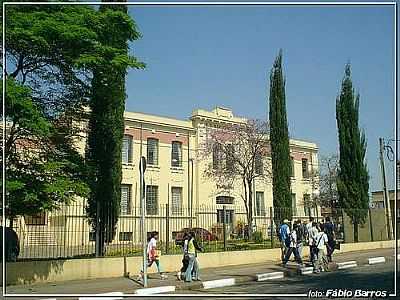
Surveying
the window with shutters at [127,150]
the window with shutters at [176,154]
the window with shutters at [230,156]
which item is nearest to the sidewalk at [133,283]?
the window with shutters at [127,150]

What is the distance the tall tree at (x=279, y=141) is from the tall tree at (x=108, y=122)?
26.2ft

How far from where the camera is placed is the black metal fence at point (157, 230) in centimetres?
1368

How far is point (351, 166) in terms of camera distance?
21.9m

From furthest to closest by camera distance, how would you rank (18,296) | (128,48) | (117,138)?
(117,138), (128,48), (18,296)

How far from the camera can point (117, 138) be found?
1641 cm

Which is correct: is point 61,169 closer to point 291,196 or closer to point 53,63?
point 53,63

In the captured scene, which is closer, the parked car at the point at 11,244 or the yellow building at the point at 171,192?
the parked car at the point at 11,244

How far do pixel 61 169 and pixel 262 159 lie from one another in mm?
15789

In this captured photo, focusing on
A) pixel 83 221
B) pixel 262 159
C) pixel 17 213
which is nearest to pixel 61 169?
pixel 17 213

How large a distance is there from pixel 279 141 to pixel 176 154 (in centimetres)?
661

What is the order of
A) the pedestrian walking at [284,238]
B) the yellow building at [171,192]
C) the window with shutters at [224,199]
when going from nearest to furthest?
1. the yellow building at [171,192]
2. the pedestrian walking at [284,238]
3. the window with shutters at [224,199]

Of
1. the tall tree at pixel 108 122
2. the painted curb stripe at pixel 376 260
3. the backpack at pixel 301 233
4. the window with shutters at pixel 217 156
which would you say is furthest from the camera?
the window with shutters at pixel 217 156

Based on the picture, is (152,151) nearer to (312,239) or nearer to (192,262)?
(312,239)

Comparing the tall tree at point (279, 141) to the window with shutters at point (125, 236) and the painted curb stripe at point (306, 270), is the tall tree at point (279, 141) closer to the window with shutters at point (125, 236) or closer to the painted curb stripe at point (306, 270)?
the painted curb stripe at point (306, 270)
